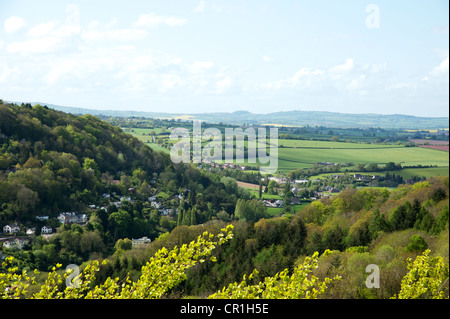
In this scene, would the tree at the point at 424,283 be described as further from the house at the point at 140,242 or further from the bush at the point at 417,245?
the house at the point at 140,242

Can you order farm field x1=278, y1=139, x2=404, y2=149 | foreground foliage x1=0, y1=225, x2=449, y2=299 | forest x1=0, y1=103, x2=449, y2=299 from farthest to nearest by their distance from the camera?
farm field x1=278, y1=139, x2=404, y2=149
forest x1=0, y1=103, x2=449, y2=299
foreground foliage x1=0, y1=225, x2=449, y2=299

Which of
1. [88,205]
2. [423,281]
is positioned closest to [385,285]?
[423,281]

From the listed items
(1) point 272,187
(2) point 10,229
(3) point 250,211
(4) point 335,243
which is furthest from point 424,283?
(1) point 272,187

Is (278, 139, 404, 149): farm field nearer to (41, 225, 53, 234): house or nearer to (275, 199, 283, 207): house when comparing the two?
(275, 199, 283, 207): house

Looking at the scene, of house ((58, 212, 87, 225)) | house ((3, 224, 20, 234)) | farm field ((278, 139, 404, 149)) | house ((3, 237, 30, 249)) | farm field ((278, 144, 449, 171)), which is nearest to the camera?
house ((3, 237, 30, 249))

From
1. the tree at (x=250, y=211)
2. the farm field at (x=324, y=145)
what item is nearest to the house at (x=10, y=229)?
the tree at (x=250, y=211)

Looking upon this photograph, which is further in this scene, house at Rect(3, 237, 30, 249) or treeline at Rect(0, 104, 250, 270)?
treeline at Rect(0, 104, 250, 270)

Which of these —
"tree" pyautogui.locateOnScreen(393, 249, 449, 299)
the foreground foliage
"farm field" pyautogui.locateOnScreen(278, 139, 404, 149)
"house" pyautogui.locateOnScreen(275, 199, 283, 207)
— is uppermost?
the foreground foliage

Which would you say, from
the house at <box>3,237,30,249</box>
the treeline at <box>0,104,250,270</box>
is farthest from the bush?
the house at <box>3,237,30,249</box>

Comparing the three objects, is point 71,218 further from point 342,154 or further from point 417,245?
point 342,154

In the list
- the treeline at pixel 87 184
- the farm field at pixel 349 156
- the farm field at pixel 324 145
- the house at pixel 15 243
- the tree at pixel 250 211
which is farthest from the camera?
the farm field at pixel 324 145
